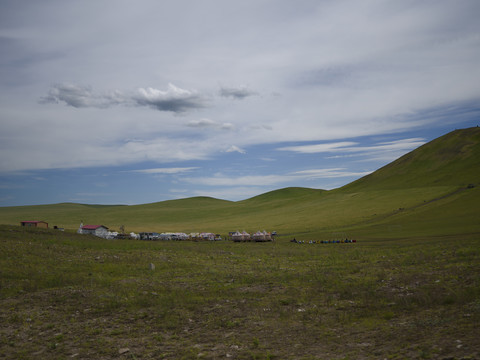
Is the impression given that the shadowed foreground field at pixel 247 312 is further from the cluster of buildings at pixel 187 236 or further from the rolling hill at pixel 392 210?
the cluster of buildings at pixel 187 236

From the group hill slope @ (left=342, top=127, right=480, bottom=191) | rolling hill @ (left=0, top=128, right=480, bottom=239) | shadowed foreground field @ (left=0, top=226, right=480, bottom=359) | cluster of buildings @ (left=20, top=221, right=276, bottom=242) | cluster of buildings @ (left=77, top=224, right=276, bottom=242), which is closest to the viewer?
shadowed foreground field @ (left=0, top=226, right=480, bottom=359)

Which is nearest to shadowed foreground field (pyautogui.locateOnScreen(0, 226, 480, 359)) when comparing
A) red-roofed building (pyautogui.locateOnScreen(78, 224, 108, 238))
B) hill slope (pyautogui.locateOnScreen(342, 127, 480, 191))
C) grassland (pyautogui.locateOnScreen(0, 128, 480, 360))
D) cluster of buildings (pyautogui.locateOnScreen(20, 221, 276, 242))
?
grassland (pyautogui.locateOnScreen(0, 128, 480, 360))

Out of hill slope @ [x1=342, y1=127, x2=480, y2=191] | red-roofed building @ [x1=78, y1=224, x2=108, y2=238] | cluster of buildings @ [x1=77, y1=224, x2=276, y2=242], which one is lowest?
cluster of buildings @ [x1=77, y1=224, x2=276, y2=242]

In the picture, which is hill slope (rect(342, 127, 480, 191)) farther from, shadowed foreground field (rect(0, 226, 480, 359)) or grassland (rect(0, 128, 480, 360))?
shadowed foreground field (rect(0, 226, 480, 359))

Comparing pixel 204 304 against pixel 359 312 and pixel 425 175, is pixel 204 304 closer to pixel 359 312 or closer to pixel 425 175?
pixel 359 312

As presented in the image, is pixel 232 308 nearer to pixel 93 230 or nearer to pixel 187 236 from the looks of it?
pixel 187 236

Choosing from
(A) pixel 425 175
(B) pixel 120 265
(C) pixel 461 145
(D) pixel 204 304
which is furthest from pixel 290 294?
(C) pixel 461 145

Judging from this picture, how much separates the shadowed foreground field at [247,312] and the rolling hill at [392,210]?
4185 centimetres

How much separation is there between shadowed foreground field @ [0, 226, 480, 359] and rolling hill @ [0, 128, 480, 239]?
41.8 m

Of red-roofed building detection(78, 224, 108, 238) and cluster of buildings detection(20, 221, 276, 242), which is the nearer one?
cluster of buildings detection(20, 221, 276, 242)

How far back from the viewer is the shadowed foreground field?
473 inches

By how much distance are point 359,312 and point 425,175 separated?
160 metres

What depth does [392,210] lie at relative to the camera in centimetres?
10106

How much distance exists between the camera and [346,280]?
22.2 m
